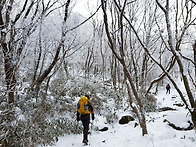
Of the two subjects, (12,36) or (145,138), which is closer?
(12,36)

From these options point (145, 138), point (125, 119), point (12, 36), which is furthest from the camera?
point (125, 119)

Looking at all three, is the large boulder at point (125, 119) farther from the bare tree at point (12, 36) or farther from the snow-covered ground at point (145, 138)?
the bare tree at point (12, 36)

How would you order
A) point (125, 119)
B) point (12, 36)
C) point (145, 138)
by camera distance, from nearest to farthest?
point (12, 36) < point (145, 138) < point (125, 119)

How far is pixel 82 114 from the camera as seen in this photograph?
5.07m

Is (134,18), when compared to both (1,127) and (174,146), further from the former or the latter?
(1,127)

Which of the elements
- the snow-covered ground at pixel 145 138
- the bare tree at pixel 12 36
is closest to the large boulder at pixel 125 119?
the snow-covered ground at pixel 145 138

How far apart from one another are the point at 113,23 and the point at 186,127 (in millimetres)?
7786

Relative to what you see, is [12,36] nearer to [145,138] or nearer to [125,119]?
[145,138]

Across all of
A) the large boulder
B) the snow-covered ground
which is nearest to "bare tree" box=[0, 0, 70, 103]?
the snow-covered ground

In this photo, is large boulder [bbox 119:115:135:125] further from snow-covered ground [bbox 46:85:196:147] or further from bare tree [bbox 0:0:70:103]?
bare tree [bbox 0:0:70:103]

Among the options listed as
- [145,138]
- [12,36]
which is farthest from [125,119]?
[12,36]

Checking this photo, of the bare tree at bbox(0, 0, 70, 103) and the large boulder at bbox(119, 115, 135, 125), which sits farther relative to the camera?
the large boulder at bbox(119, 115, 135, 125)

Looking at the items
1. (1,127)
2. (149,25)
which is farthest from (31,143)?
(149,25)

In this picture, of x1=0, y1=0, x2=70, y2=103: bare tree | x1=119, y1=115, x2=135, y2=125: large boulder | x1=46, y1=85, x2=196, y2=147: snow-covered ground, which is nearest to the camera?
x1=0, y1=0, x2=70, y2=103: bare tree
